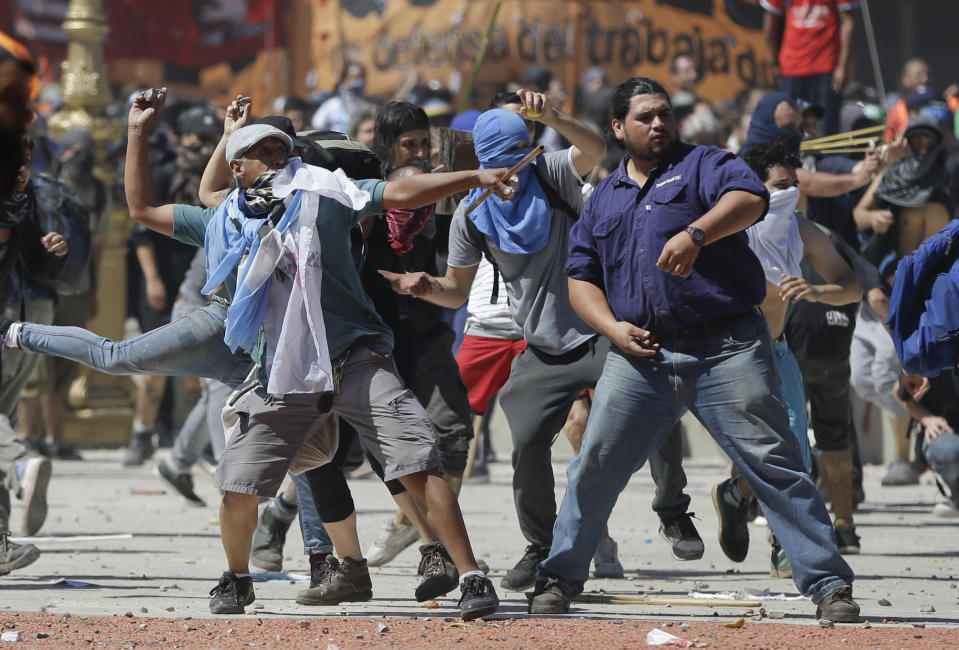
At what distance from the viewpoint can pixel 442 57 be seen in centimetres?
2153

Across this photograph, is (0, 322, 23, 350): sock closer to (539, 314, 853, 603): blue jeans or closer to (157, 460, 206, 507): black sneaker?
(539, 314, 853, 603): blue jeans

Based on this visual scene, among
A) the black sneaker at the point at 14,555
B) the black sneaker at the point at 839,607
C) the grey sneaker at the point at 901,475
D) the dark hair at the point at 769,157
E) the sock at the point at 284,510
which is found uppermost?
the dark hair at the point at 769,157

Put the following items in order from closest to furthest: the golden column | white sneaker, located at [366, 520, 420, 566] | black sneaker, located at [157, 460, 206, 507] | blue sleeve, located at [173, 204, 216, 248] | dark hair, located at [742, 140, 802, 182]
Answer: blue sleeve, located at [173, 204, 216, 248] → white sneaker, located at [366, 520, 420, 566] → dark hair, located at [742, 140, 802, 182] → black sneaker, located at [157, 460, 206, 507] → the golden column

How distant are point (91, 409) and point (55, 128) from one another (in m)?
2.28

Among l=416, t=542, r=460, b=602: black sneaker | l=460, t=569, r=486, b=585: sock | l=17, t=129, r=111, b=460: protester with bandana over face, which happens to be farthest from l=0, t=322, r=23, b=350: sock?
l=17, t=129, r=111, b=460: protester with bandana over face

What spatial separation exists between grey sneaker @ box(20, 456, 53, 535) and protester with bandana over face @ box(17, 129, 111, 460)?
4.35 m

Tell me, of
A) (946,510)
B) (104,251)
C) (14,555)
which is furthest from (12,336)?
(104,251)

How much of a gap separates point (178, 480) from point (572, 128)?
4.38 m

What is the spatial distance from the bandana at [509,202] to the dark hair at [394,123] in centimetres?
33

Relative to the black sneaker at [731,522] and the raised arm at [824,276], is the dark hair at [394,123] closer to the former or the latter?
the raised arm at [824,276]

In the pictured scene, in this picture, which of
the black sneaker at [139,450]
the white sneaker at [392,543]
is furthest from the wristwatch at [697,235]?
the black sneaker at [139,450]

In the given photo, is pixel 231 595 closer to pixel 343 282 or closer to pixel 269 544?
pixel 343 282

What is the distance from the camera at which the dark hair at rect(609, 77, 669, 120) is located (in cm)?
604

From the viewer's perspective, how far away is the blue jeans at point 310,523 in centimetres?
671
